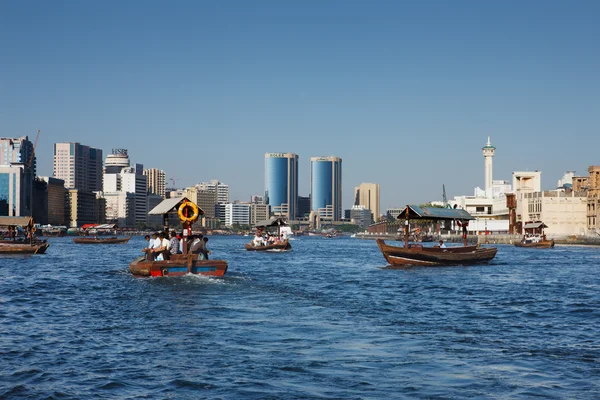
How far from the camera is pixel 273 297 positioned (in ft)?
112

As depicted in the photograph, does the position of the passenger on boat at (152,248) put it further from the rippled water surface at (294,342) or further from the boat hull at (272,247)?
the boat hull at (272,247)

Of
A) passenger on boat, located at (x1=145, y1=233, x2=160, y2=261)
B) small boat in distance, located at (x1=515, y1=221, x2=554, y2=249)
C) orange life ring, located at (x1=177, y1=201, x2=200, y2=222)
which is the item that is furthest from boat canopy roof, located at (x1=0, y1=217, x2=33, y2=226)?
small boat in distance, located at (x1=515, y1=221, x2=554, y2=249)

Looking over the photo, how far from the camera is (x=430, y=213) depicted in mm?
63969

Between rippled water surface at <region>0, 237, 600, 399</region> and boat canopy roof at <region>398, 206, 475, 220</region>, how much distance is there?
20.8 m

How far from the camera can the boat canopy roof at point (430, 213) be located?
60.8 metres

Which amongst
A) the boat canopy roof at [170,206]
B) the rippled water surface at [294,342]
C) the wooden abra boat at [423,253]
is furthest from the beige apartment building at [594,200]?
the boat canopy roof at [170,206]

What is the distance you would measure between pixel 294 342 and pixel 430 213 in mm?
43911

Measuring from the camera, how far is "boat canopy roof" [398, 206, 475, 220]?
6084 cm

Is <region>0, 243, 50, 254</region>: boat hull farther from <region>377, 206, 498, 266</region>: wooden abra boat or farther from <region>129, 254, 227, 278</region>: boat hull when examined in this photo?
<region>129, 254, 227, 278</region>: boat hull

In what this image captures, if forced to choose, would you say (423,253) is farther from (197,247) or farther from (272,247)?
(272,247)

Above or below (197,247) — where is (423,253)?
below

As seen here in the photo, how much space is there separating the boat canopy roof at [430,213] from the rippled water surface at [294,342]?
20769 millimetres

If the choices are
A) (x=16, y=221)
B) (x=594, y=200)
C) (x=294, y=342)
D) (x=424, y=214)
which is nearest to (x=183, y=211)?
(x=294, y=342)

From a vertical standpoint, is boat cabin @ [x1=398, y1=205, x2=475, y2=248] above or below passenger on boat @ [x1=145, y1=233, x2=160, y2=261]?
above
